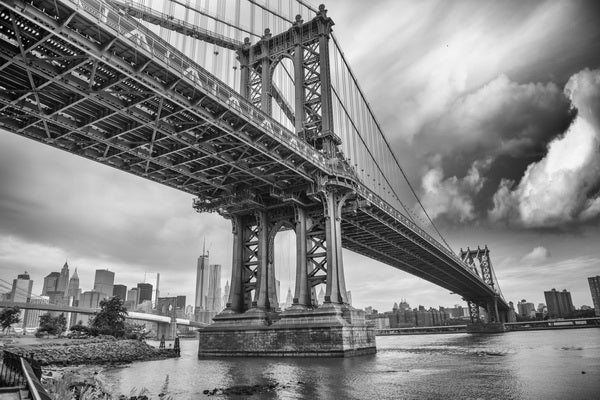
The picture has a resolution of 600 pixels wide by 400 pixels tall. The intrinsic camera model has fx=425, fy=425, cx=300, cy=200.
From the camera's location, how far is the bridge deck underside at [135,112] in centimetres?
2056

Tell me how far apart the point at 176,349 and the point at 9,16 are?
38.5m

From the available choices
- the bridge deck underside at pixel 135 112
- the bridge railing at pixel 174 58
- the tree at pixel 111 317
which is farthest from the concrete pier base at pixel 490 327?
the bridge railing at pixel 174 58

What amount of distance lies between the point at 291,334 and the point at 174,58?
25.2m

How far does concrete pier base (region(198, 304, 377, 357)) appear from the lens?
3650cm

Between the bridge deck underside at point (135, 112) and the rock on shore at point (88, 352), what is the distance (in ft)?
50.2

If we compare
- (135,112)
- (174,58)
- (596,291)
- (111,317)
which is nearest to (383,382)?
(174,58)

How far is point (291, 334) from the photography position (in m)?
38.2

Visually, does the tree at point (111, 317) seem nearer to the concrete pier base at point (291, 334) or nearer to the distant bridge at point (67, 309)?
the concrete pier base at point (291, 334)

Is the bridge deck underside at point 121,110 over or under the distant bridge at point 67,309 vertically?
over

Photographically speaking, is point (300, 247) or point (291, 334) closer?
point (291, 334)

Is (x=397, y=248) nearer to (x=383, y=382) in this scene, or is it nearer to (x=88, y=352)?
(x=88, y=352)

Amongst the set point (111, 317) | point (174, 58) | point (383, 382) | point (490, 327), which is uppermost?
point (174, 58)

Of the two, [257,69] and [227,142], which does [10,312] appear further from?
[227,142]

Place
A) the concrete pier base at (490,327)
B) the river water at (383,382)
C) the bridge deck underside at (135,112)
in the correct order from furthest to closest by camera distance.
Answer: the concrete pier base at (490,327) → the bridge deck underside at (135,112) → the river water at (383,382)
